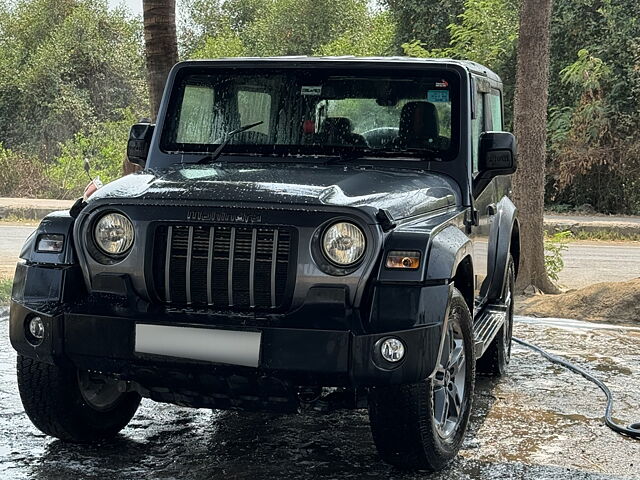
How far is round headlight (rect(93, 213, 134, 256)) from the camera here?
173 inches

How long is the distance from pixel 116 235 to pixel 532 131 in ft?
23.9

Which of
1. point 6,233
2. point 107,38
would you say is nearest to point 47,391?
point 6,233

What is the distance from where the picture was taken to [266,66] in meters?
5.64

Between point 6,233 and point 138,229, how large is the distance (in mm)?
15019

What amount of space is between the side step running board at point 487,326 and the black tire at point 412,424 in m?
0.62

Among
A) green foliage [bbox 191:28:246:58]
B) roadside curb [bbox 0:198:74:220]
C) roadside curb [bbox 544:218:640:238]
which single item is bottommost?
roadside curb [bbox 544:218:640:238]

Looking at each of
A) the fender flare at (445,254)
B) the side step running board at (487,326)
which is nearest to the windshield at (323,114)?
the fender flare at (445,254)

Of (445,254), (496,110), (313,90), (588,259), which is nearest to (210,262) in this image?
(445,254)

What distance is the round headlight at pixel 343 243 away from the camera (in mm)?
4207

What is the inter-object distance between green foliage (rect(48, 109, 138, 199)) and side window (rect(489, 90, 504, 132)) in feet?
60.3

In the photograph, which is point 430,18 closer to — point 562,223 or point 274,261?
point 562,223

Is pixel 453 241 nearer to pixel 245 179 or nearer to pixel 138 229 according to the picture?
pixel 245 179

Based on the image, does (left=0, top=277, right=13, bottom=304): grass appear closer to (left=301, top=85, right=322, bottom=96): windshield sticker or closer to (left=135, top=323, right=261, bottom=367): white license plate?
(left=301, top=85, right=322, bottom=96): windshield sticker

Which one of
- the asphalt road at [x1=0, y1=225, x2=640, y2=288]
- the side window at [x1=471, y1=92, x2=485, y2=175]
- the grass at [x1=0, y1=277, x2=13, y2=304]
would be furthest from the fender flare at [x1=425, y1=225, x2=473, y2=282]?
the asphalt road at [x1=0, y1=225, x2=640, y2=288]
